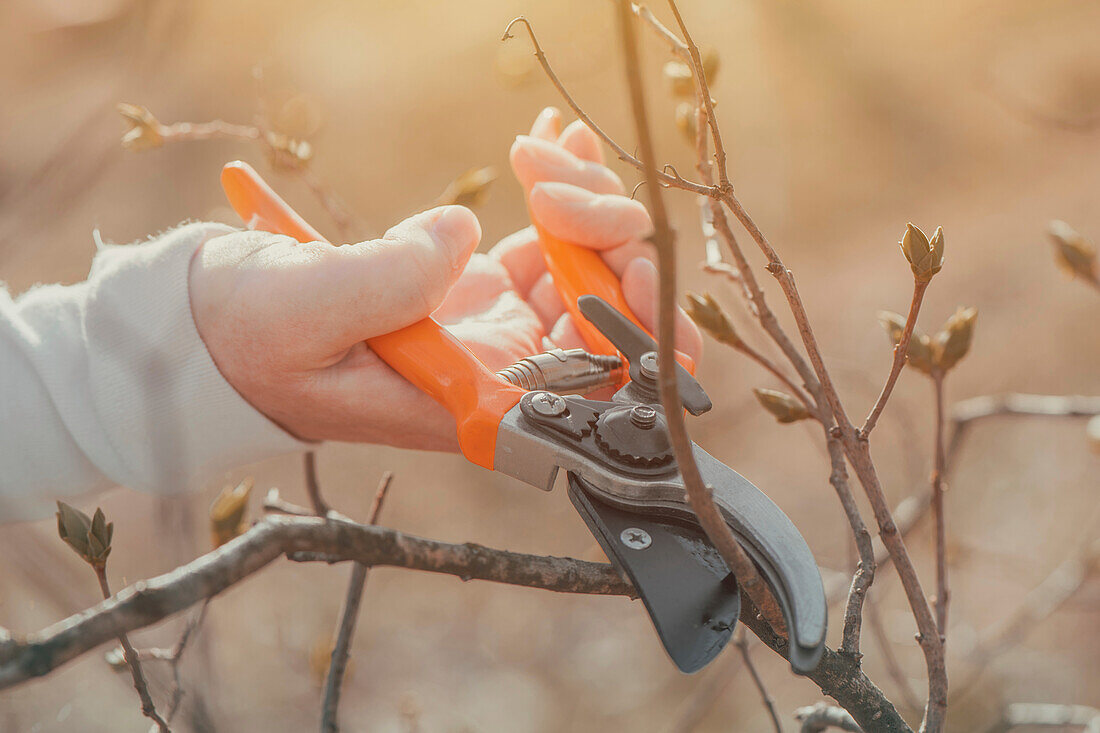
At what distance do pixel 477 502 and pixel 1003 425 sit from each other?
2058 millimetres

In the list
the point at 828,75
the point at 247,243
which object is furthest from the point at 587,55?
the point at 828,75

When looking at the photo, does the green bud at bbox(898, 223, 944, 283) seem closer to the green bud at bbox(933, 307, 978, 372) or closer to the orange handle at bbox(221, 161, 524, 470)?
the green bud at bbox(933, 307, 978, 372)

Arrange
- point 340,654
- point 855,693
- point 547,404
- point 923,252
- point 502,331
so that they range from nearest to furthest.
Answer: point 855,693, point 923,252, point 340,654, point 547,404, point 502,331

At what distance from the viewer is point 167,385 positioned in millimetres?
1470

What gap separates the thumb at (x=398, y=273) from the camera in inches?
51.7

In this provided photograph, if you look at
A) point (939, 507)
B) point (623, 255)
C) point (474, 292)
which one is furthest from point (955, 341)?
point (474, 292)

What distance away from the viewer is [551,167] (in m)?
1.64

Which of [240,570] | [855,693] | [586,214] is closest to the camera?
[240,570]

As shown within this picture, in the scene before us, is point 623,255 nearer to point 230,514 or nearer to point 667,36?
point 667,36

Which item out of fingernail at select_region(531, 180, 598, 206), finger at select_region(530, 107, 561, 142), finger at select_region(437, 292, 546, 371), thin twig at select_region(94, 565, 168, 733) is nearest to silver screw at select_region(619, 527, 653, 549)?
thin twig at select_region(94, 565, 168, 733)

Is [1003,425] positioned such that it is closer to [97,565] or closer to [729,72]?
[729,72]

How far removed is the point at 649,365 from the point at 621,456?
18 centimetres

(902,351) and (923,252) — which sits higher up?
(923,252)

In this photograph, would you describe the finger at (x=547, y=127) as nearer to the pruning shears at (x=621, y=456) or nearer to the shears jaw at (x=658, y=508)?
the pruning shears at (x=621, y=456)
